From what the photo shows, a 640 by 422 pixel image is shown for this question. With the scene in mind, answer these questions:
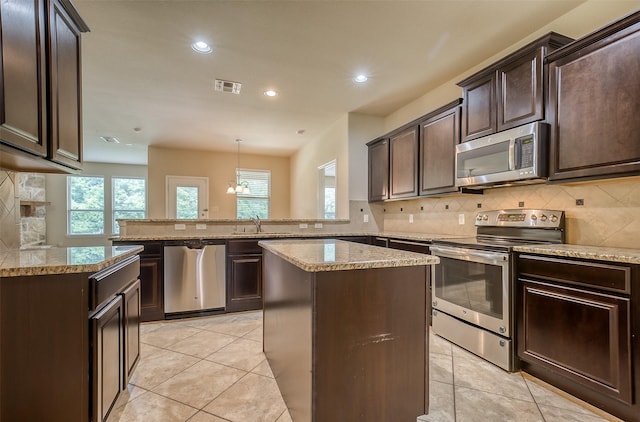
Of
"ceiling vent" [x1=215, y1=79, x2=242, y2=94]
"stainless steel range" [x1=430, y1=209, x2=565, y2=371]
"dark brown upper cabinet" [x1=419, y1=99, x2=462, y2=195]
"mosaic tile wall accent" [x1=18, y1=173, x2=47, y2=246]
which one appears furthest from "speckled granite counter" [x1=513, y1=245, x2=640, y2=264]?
"mosaic tile wall accent" [x1=18, y1=173, x2=47, y2=246]

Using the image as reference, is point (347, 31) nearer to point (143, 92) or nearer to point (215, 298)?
point (143, 92)

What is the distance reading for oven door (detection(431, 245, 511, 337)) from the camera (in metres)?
2.20

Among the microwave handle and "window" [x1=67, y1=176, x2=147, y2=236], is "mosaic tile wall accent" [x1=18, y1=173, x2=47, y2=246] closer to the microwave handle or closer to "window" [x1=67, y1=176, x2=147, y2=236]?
"window" [x1=67, y1=176, x2=147, y2=236]

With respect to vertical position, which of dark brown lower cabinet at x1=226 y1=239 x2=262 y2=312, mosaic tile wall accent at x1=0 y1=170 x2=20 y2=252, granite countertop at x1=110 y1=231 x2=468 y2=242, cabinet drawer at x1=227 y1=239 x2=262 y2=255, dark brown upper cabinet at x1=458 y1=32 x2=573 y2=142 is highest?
dark brown upper cabinet at x1=458 y1=32 x2=573 y2=142

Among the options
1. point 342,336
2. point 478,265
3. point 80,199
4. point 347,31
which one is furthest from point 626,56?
point 80,199

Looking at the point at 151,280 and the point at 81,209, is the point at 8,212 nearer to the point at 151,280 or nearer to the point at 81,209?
the point at 151,280

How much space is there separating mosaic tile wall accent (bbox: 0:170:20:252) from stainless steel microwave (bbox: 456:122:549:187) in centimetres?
350

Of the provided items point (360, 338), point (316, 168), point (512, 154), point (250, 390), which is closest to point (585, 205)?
point (512, 154)

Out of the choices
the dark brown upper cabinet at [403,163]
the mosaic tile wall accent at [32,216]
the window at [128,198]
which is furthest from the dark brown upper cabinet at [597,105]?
the window at [128,198]

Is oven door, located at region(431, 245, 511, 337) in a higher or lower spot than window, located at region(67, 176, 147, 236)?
lower

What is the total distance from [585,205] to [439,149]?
140 cm

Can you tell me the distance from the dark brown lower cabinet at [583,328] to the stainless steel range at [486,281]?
10cm

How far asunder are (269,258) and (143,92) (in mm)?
3059

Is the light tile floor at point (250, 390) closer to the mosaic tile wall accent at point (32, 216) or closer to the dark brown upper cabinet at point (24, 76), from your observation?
the dark brown upper cabinet at point (24, 76)
